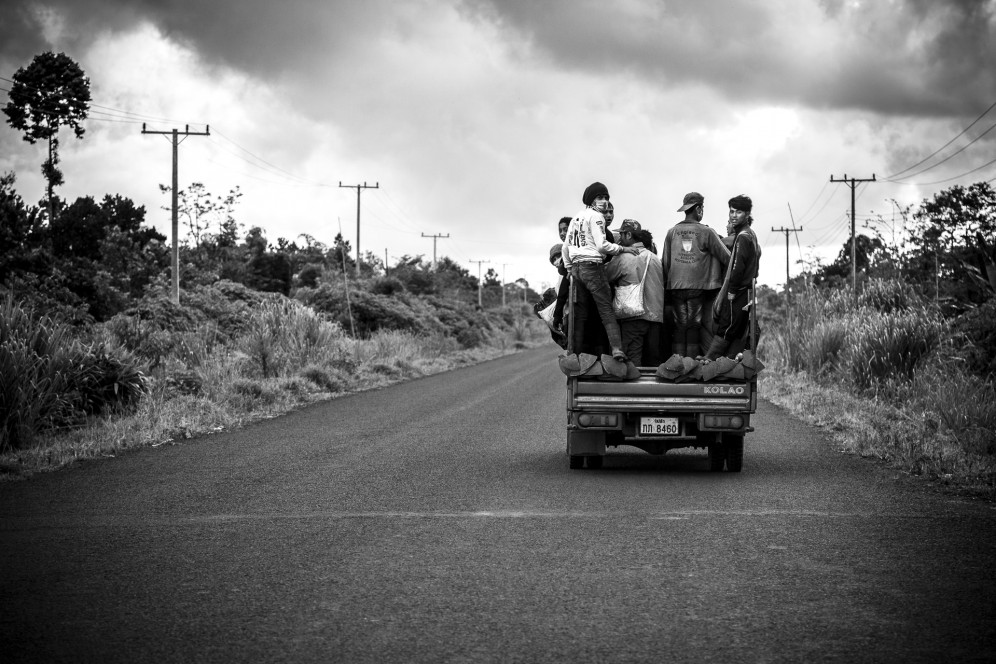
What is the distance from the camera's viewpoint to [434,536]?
6.89m

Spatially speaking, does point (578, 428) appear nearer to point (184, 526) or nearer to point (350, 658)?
point (184, 526)

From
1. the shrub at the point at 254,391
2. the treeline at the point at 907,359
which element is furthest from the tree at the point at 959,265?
the shrub at the point at 254,391

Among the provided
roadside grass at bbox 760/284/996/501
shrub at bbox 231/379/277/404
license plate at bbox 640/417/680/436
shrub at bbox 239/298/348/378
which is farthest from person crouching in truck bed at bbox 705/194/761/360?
shrub at bbox 239/298/348/378

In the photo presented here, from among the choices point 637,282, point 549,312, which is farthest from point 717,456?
point 549,312

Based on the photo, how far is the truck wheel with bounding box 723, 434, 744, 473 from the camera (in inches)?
392

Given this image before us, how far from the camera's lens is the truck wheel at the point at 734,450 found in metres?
9.95

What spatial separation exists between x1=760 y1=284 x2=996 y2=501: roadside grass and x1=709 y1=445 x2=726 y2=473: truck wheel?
5.64ft

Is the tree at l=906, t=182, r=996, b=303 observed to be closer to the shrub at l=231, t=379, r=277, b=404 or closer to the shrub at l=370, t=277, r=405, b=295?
the shrub at l=231, t=379, r=277, b=404

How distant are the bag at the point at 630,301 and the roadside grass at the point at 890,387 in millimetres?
2966

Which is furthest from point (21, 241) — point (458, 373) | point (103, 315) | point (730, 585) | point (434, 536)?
→ point (730, 585)

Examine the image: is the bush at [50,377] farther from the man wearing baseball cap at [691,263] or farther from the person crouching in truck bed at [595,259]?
the man wearing baseball cap at [691,263]

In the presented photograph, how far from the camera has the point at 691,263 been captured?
34.4 ft

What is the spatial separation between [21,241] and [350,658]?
1208 inches

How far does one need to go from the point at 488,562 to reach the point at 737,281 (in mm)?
5029
